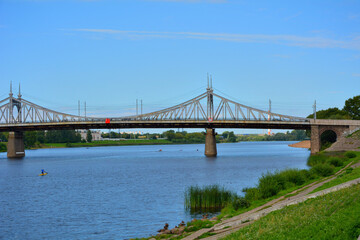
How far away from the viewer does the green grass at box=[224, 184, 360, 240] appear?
12.7 meters

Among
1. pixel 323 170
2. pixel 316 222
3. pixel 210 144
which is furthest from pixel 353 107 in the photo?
pixel 316 222

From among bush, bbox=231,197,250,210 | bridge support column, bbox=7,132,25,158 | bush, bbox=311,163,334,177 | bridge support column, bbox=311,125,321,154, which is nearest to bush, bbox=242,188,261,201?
bush, bbox=231,197,250,210

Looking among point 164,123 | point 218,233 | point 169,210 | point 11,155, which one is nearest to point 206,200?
point 169,210

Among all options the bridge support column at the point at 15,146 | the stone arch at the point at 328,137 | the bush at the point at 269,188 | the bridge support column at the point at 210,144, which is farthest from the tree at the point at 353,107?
the bush at the point at 269,188

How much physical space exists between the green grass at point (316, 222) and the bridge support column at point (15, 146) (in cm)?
11510

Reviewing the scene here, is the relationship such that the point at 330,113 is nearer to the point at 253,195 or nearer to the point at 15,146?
the point at 15,146

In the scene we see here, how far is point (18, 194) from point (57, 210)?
40.3 ft

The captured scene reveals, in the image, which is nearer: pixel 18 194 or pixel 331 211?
pixel 331 211

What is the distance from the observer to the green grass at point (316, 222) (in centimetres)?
1268

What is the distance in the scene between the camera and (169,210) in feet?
102

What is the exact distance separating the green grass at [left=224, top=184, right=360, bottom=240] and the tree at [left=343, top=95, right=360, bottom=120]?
117727 mm

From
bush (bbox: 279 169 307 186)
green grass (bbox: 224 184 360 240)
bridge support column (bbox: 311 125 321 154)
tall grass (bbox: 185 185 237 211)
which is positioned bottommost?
tall grass (bbox: 185 185 237 211)

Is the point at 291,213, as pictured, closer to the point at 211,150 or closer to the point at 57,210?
the point at 57,210

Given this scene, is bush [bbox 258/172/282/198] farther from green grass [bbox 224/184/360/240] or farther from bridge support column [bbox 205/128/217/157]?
bridge support column [bbox 205/128/217/157]
